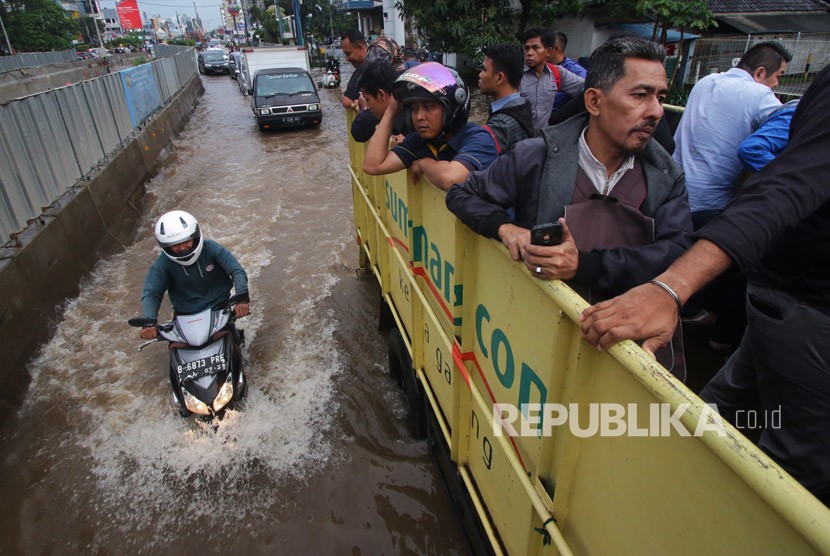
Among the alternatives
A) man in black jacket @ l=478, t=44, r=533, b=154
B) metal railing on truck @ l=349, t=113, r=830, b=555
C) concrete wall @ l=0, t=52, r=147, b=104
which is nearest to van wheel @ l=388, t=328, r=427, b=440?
metal railing on truck @ l=349, t=113, r=830, b=555

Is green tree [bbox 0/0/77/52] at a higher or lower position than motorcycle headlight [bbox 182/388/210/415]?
higher

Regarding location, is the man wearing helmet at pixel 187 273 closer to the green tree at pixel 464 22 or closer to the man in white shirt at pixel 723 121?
the man in white shirt at pixel 723 121

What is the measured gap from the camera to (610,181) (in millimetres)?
1690

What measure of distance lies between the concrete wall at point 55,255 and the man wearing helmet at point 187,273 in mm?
1589

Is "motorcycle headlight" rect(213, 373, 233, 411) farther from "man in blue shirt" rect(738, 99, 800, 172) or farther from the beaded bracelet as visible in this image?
"man in blue shirt" rect(738, 99, 800, 172)

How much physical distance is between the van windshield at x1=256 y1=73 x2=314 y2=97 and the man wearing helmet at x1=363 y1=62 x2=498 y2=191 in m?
13.2

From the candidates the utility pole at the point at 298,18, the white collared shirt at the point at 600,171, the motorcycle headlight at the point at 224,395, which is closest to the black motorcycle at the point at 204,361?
the motorcycle headlight at the point at 224,395

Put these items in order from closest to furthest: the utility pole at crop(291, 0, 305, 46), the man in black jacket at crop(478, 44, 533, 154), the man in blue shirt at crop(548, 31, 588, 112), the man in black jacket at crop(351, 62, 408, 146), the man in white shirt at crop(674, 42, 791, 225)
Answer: the man in black jacket at crop(478, 44, 533, 154), the man in white shirt at crop(674, 42, 791, 225), the man in black jacket at crop(351, 62, 408, 146), the man in blue shirt at crop(548, 31, 588, 112), the utility pole at crop(291, 0, 305, 46)

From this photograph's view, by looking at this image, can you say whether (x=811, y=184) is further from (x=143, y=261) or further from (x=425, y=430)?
(x=143, y=261)

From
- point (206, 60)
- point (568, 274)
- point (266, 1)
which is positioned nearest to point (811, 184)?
point (568, 274)

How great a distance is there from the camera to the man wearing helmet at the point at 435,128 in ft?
7.81

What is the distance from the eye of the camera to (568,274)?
1.34m

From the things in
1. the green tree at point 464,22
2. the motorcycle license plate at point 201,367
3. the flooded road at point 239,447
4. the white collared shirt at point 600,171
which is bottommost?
the flooded road at point 239,447

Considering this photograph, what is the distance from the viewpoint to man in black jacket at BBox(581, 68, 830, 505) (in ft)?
3.69
